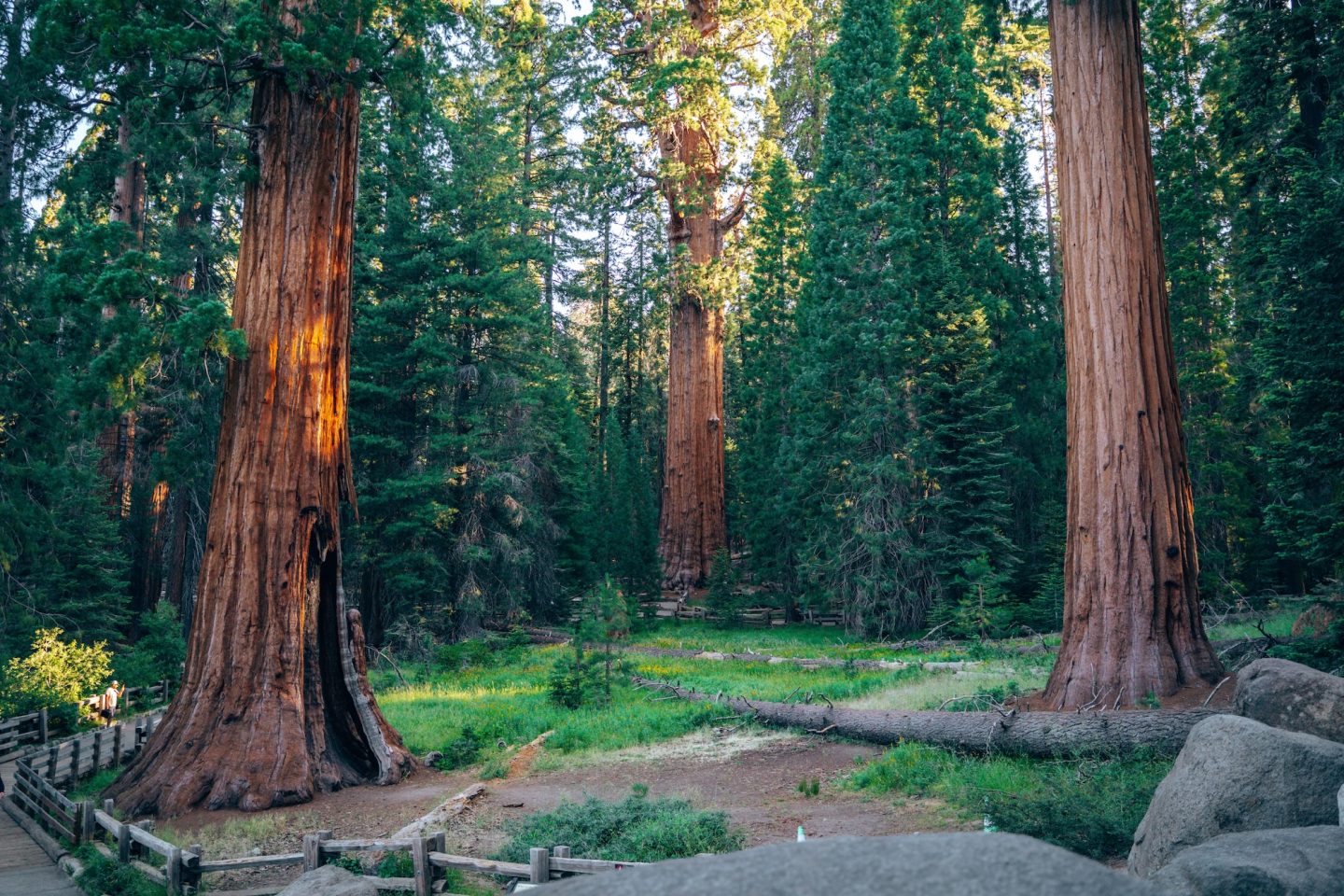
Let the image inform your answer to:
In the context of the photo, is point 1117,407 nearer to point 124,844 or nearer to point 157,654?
point 124,844

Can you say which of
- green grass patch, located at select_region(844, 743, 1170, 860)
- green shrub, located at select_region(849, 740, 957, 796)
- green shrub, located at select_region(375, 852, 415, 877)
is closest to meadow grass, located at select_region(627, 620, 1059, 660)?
green shrub, located at select_region(849, 740, 957, 796)

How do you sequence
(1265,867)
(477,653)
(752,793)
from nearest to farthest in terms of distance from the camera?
(1265,867), (752,793), (477,653)

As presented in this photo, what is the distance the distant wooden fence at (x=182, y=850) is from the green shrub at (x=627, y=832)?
0.80m

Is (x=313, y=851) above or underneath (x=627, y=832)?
above

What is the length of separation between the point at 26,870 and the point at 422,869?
536cm

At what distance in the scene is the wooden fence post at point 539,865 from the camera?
670 centimetres

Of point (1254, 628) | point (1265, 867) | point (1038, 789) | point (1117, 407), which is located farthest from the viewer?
point (1254, 628)

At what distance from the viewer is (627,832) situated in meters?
8.69

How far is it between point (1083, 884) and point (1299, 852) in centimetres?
281

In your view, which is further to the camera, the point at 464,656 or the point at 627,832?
the point at 464,656

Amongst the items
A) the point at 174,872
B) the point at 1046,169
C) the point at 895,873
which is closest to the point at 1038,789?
the point at 895,873

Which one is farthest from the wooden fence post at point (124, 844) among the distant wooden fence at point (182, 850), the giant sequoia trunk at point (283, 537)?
the giant sequoia trunk at point (283, 537)

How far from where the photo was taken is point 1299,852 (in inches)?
170

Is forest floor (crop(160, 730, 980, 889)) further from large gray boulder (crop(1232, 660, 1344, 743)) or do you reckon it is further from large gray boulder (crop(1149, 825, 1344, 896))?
large gray boulder (crop(1149, 825, 1344, 896))
